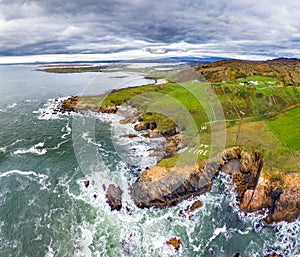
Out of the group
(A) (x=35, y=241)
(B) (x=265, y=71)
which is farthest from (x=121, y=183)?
(B) (x=265, y=71)

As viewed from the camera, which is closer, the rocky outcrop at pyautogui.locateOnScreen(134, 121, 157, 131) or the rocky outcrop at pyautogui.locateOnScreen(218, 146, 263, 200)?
the rocky outcrop at pyautogui.locateOnScreen(218, 146, 263, 200)

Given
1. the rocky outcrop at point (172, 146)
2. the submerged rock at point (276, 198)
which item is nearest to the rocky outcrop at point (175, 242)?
the submerged rock at point (276, 198)

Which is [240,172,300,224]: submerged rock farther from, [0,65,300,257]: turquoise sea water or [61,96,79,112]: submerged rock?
[61,96,79,112]: submerged rock

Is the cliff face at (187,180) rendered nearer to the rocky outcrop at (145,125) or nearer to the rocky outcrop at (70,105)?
the rocky outcrop at (145,125)

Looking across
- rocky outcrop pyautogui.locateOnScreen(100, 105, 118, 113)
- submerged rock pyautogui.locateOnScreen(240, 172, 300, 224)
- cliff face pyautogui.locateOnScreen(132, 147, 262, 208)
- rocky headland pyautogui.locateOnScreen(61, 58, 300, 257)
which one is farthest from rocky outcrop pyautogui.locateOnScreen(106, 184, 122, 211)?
rocky outcrop pyautogui.locateOnScreen(100, 105, 118, 113)

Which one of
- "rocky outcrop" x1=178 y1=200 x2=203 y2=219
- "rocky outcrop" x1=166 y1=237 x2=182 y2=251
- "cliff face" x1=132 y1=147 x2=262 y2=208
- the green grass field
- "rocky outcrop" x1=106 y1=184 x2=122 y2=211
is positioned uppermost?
the green grass field

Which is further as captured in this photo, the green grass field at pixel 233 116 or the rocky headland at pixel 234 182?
the green grass field at pixel 233 116

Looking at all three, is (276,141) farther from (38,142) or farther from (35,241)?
(38,142)
